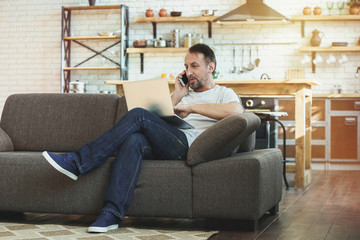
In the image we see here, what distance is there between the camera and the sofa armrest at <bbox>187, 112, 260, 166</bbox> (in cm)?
273

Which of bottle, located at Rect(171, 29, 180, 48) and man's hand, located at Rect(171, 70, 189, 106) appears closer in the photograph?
man's hand, located at Rect(171, 70, 189, 106)

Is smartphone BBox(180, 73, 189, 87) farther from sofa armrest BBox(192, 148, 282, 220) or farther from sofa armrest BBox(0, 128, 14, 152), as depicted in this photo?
sofa armrest BBox(0, 128, 14, 152)

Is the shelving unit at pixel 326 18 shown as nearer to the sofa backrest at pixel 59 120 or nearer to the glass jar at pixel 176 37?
the glass jar at pixel 176 37

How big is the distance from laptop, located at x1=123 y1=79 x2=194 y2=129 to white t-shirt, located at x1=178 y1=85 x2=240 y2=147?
92 millimetres

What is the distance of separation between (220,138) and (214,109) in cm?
35

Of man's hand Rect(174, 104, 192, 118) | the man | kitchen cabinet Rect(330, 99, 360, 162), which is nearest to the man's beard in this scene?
the man

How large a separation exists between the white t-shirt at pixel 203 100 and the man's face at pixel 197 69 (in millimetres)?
70

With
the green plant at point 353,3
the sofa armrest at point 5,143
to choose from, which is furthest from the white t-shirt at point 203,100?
the green plant at point 353,3

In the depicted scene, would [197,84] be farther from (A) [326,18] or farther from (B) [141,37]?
(B) [141,37]

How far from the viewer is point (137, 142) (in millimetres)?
2824

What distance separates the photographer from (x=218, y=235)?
2.70 meters

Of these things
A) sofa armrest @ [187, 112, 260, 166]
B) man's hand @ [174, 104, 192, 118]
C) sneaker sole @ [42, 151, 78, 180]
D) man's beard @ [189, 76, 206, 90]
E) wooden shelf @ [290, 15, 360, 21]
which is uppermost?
wooden shelf @ [290, 15, 360, 21]

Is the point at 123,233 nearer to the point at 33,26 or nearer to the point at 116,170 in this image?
the point at 116,170

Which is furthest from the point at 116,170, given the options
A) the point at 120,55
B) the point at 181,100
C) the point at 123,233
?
the point at 120,55
